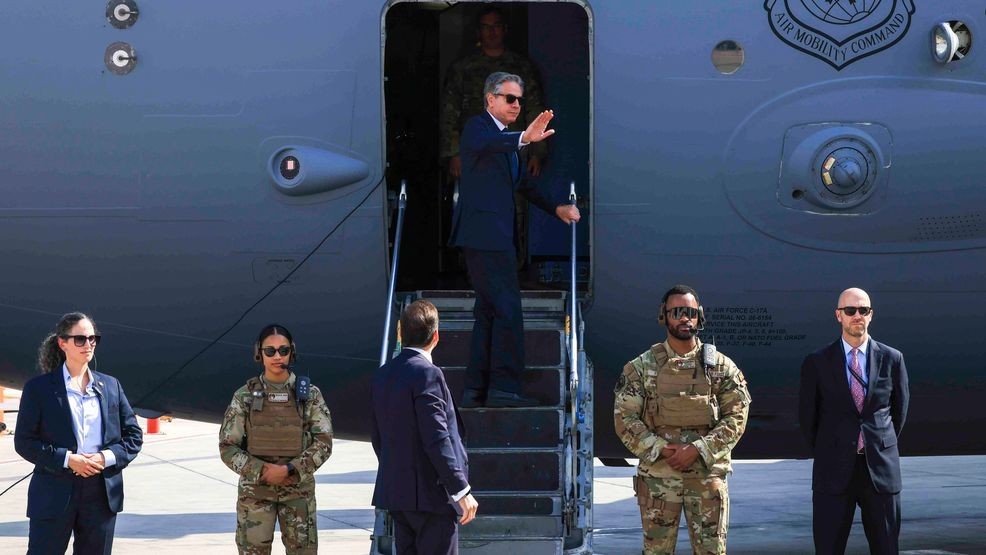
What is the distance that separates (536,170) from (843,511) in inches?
124

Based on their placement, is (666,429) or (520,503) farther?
(520,503)

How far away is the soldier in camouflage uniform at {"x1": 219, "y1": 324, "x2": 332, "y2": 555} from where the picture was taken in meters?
7.57

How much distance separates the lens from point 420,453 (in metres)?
6.29

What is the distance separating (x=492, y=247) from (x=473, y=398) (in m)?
0.89

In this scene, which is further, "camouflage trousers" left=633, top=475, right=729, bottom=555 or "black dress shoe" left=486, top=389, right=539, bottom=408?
"black dress shoe" left=486, top=389, right=539, bottom=408

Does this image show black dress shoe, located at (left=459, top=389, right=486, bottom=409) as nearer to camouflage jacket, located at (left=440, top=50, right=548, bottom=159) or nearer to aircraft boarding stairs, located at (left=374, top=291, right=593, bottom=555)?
aircraft boarding stairs, located at (left=374, top=291, right=593, bottom=555)

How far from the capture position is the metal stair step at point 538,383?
8.10 meters

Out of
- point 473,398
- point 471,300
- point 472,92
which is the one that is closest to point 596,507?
point 471,300

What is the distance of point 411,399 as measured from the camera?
20.5ft

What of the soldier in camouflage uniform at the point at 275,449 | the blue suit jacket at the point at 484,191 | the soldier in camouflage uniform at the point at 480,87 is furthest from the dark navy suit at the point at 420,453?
the soldier in camouflage uniform at the point at 480,87

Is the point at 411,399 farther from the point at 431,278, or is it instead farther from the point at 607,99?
the point at 431,278

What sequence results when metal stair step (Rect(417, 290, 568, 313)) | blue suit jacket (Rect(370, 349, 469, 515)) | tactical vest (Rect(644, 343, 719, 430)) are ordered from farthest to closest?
metal stair step (Rect(417, 290, 568, 313))
tactical vest (Rect(644, 343, 719, 430))
blue suit jacket (Rect(370, 349, 469, 515))

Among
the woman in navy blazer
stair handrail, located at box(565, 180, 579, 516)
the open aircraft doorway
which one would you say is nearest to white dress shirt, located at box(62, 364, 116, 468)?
the woman in navy blazer

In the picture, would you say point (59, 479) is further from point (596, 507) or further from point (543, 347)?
point (596, 507)
